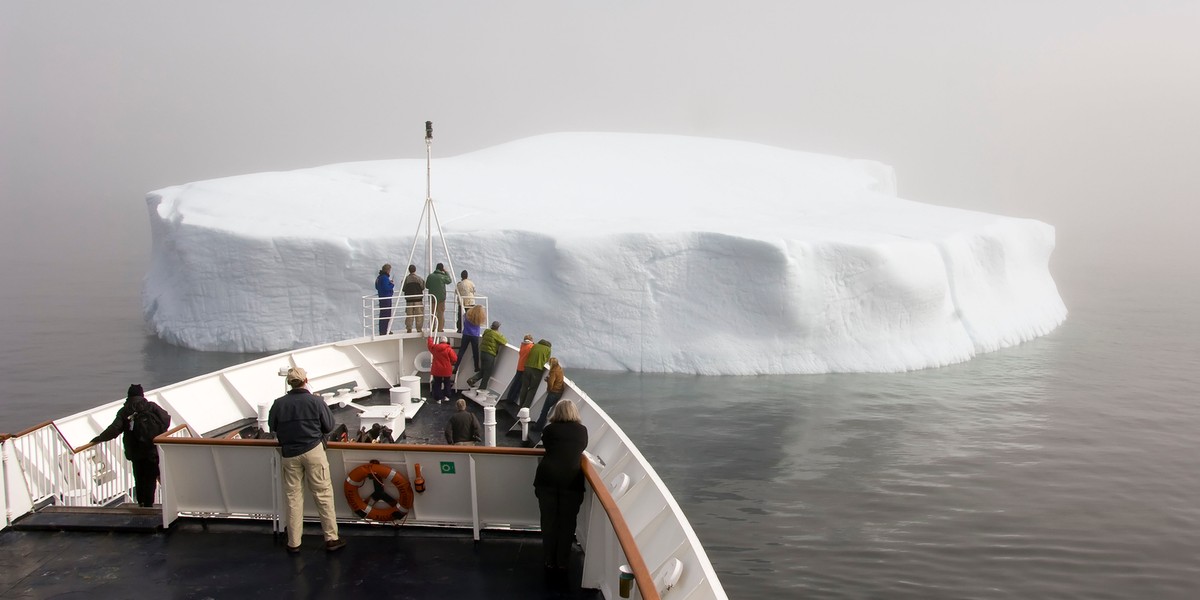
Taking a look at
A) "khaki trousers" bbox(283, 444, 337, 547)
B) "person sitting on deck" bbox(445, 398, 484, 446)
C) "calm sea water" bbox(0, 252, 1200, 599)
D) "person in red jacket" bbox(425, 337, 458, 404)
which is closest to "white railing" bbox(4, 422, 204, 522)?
"khaki trousers" bbox(283, 444, 337, 547)

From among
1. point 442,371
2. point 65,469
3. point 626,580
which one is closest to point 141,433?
point 65,469

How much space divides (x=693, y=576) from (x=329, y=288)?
56.2ft

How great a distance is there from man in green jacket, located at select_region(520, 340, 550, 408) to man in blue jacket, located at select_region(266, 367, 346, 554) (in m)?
4.25

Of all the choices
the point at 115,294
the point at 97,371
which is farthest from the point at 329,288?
the point at 115,294

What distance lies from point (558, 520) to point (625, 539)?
3.21 feet

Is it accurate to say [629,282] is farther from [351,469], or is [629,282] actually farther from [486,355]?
[351,469]

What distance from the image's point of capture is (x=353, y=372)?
36.8ft

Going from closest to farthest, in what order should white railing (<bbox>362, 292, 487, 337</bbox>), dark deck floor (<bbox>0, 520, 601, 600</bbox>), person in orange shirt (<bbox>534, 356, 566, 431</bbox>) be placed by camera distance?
dark deck floor (<bbox>0, 520, 601, 600</bbox>)
person in orange shirt (<bbox>534, 356, 566, 431</bbox>)
white railing (<bbox>362, 292, 487, 337</bbox>)

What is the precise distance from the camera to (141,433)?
A: 22.0 ft

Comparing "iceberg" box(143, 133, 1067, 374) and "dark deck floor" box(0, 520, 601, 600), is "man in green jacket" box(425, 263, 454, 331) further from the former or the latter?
"dark deck floor" box(0, 520, 601, 600)

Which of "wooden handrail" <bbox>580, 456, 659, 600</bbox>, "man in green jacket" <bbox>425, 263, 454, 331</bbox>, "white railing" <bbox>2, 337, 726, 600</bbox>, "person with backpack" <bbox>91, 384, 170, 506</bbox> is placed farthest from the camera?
"man in green jacket" <bbox>425, 263, 454, 331</bbox>

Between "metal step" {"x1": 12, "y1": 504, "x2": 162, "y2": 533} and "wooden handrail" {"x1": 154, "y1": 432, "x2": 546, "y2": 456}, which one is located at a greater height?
"wooden handrail" {"x1": 154, "y1": 432, "x2": 546, "y2": 456}

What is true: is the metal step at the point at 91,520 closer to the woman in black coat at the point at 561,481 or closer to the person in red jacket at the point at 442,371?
the woman in black coat at the point at 561,481

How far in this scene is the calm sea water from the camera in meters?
9.91
